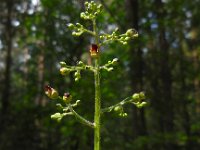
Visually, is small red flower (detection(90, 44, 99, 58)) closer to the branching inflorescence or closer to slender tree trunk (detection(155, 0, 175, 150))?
the branching inflorescence

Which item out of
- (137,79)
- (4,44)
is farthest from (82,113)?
(4,44)

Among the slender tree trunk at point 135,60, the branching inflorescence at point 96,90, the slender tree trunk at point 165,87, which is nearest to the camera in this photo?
the branching inflorescence at point 96,90

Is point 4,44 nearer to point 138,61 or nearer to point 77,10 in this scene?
point 77,10

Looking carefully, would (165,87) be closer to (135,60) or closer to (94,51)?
(135,60)

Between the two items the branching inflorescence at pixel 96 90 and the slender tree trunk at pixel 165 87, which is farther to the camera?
the slender tree trunk at pixel 165 87

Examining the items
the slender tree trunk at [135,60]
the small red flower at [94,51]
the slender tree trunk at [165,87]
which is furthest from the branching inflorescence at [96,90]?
the slender tree trunk at [165,87]

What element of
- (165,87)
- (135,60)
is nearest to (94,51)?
(135,60)

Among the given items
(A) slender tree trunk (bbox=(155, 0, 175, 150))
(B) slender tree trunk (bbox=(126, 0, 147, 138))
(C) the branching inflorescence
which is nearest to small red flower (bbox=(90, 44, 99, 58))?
(C) the branching inflorescence

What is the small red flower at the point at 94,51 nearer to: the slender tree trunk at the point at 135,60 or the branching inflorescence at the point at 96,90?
the branching inflorescence at the point at 96,90

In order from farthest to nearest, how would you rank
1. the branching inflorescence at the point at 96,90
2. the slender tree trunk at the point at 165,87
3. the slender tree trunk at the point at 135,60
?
1. the slender tree trunk at the point at 165,87
2. the slender tree trunk at the point at 135,60
3. the branching inflorescence at the point at 96,90

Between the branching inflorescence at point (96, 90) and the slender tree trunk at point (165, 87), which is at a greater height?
the slender tree trunk at point (165, 87)

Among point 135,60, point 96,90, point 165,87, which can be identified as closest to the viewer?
point 96,90
